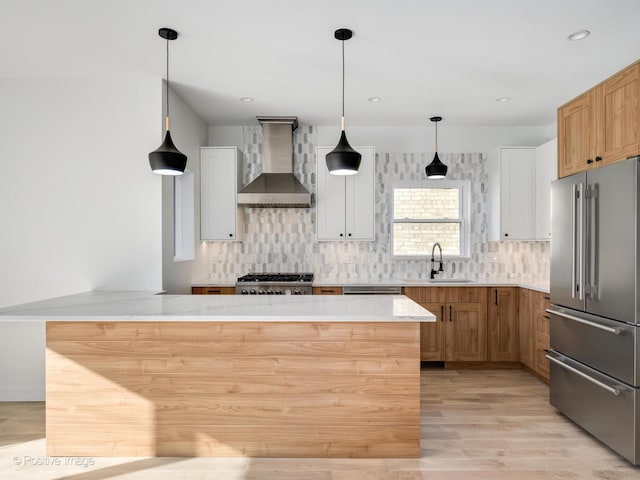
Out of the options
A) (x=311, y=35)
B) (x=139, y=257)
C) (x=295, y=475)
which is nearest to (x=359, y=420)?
(x=295, y=475)

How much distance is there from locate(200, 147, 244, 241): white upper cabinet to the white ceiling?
24.3 inches

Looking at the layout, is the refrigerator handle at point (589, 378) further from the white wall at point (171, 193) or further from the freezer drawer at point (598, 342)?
the white wall at point (171, 193)

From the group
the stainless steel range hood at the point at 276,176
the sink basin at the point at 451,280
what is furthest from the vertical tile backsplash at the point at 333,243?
the stainless steel range hood at the point at 276,176

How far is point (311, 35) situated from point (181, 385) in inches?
96.9

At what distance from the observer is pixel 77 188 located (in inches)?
144

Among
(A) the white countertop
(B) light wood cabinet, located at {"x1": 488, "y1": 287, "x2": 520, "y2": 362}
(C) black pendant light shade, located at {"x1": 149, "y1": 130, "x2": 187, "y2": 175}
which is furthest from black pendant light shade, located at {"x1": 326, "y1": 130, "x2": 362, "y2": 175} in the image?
(B) light wood cabinet, located at {"x1": 488, "y1": 287, "x2": 520, "y2": 362}

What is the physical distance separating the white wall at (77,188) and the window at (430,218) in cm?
289

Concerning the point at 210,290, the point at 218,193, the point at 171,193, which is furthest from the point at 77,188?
the point at 210,290

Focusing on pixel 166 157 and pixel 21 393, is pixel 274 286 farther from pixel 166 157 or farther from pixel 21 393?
pixel 21 393

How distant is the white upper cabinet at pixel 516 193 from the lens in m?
4.77

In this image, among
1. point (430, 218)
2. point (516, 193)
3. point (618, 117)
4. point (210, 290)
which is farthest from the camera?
point (430, 218)

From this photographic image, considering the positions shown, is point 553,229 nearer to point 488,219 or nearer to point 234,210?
point 488,219

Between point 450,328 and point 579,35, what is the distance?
9.72ft

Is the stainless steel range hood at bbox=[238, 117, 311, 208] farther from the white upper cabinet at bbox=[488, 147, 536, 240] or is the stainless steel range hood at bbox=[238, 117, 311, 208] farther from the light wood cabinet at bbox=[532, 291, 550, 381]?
the light wood cabinet at bbox=[532, 291, 550, 381]
